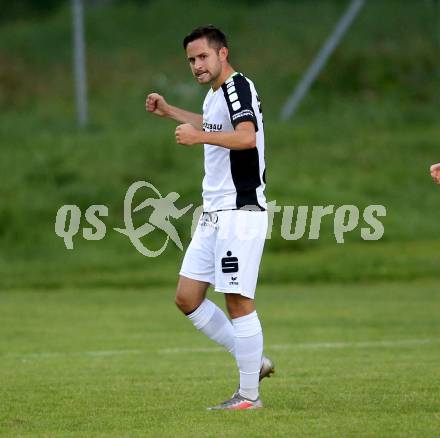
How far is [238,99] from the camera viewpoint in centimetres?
771

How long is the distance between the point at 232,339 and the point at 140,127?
68.1 ft

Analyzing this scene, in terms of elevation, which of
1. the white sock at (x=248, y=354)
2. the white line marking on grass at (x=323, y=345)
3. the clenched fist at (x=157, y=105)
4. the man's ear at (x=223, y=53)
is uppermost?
the man's ear at (x=223, y=53)

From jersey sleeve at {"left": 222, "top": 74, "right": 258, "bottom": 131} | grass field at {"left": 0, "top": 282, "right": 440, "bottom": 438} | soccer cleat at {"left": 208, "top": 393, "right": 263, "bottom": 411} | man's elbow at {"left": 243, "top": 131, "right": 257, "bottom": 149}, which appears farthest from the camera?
soccer cleat at {"left": 208, "top": 393, "right": 263, "bottom": 411}

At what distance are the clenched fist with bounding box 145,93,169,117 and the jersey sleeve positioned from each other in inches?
33.5

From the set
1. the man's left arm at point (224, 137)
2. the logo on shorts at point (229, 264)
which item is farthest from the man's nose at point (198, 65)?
the logo on shorts at point (229, 264)

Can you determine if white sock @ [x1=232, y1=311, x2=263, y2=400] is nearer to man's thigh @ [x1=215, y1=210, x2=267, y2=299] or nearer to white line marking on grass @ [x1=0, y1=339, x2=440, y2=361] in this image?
man's thigh @ [x1=215, y1=210, x2=267, y2=299]

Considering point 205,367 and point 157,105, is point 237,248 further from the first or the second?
point 205,367

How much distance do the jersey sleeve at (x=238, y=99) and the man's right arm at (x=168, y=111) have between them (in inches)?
32.2

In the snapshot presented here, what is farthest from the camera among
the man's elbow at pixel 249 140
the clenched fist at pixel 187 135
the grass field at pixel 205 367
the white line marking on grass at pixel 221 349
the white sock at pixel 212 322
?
the white line marking on grass at pixel 221 349

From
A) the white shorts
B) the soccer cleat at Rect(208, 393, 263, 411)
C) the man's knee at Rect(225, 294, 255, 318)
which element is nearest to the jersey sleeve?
the white shorts

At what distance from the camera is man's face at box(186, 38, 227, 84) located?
7.77 m

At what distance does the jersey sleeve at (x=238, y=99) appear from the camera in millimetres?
7621

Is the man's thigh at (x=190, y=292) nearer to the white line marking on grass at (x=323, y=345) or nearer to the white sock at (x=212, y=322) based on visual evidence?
the white sock at (x=212, y=322)

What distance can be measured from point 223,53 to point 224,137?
2.40ft
